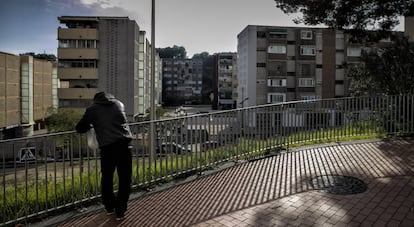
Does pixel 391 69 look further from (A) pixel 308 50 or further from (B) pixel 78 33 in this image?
(B) pixel 78 33

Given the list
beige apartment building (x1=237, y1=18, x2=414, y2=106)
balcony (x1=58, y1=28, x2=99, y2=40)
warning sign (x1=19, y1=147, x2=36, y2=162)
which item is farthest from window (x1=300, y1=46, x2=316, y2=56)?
warning sign (x1=19, y1=147, x2=36, y2=162)

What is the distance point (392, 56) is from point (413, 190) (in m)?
8.83

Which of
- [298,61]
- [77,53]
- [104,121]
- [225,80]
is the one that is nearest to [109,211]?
Result: [104,121]

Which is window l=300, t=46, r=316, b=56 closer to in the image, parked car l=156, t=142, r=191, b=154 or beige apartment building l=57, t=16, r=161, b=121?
beige apartment building l=57, t=16, r=161, b=121

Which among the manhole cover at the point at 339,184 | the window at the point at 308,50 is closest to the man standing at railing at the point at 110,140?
the manhole cover at the point at 339,184

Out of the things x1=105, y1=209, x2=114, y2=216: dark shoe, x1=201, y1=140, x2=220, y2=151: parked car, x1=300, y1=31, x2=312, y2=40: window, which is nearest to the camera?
x1=105, y1=209, x2=114, y2=216: dark shoe

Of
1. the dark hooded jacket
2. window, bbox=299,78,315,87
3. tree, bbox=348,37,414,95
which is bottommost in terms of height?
the dark hooded jacket

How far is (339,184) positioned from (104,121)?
3.68 meters

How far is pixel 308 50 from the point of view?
45625 mm

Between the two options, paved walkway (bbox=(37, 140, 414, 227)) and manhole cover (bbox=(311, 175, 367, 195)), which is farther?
manhole cover (bbox=(311, 175, 367, 195))

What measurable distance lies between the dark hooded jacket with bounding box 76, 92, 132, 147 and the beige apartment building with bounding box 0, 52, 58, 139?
3756cm

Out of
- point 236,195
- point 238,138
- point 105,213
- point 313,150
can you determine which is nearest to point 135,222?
point 105,213

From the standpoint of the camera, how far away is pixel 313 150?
7.44m

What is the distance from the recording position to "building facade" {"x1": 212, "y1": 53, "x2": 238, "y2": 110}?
257ft
